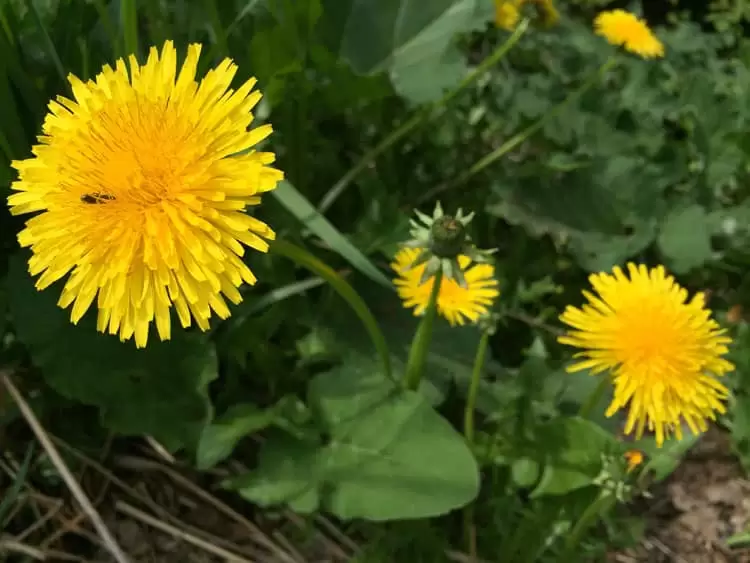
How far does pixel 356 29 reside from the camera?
1.12 m

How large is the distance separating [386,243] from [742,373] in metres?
0.50

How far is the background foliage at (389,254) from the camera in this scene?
906mm

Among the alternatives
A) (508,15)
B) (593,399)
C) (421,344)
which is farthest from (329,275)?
(508,15)

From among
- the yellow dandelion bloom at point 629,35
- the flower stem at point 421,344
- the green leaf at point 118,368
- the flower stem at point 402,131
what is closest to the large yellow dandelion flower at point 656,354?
the flower stem at point 421,344

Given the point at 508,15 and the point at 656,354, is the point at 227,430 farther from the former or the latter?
the point at 508,15

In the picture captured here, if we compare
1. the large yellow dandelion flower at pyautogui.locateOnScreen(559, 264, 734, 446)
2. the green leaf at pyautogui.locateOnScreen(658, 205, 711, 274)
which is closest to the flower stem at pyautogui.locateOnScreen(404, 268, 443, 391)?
the large yellow dandelion flower at pyautogui.locateOnScreen(559, 264, 734, 446)

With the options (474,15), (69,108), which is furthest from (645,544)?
(69,108)

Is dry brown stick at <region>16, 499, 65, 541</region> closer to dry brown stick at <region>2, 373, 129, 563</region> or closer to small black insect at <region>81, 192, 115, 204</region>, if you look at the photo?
dry brown stick at <region>2, 373, 129, 563</region>

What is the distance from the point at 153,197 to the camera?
0.68 m

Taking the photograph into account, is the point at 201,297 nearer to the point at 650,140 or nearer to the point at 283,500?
the point at 283,500

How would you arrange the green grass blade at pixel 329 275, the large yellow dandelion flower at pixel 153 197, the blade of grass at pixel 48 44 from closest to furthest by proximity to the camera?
the large yellow dandelion flower at pixel 153 197 → the green grass blade at pixel 329 275 → the blade of grass at pixel 48 44

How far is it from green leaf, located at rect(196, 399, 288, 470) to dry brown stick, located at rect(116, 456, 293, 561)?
146 mm

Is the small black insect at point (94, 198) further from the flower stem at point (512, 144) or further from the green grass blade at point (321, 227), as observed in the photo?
the flower stem at point (512, 144)

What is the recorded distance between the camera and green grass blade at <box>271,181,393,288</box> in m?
0.90
